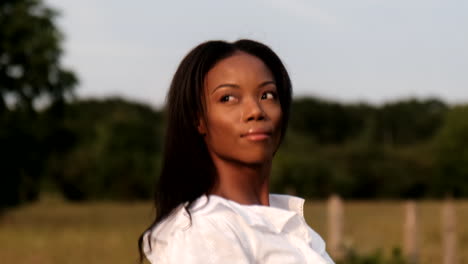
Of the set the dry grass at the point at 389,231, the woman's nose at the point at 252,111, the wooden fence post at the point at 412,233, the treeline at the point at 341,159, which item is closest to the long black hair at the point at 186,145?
the woman's nose at the point at 252,111

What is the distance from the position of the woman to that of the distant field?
33.2ft

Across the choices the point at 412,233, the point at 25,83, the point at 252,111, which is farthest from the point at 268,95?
the point at 25,83

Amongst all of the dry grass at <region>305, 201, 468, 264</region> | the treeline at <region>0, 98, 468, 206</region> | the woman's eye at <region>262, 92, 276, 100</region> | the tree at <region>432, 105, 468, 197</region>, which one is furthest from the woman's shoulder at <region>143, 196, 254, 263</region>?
the tree at <region>432, 105, 468, 197</region>

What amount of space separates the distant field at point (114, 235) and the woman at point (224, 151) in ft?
33.2

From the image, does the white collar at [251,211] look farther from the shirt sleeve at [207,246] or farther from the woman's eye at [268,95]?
the woman's eye at [268,95]

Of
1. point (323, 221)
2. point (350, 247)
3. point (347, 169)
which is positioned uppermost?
point (350, 247)

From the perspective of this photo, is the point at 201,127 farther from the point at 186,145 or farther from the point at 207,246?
the point at 207,246

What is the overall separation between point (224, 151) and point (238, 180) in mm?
86

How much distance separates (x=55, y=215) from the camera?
37.4 m

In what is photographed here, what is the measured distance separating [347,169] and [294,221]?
49371mm

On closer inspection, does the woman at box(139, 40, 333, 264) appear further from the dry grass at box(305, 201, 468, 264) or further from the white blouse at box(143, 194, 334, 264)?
the dry grass at box(305, 201, 468, 264)

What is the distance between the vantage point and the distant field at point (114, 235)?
17281mm

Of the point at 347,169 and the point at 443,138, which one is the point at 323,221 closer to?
the point at 347,169

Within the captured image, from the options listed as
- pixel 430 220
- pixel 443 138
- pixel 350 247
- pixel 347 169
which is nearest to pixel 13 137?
pixel 430 220
